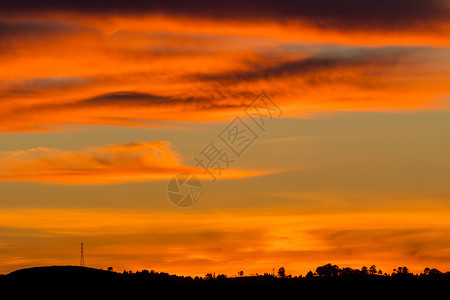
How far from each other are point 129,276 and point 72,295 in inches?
602

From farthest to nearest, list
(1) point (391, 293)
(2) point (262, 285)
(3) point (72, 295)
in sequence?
(2) point (262, 285) < (1) point (391, 293) < (3) point (72, 295)

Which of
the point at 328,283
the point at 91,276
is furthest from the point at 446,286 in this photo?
the point at 91,276

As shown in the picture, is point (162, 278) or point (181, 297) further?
point (162, 278)

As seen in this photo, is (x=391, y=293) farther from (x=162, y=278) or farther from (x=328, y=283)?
(x=162, y=278)

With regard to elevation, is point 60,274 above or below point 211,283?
below

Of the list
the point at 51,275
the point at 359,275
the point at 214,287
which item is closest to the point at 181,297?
the point at 214,287

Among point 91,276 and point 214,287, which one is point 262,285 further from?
point 91,276

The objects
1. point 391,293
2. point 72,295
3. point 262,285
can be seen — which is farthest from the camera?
point 262,285

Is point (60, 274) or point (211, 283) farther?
point (211, 283)

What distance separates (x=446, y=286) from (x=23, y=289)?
68.1 metres

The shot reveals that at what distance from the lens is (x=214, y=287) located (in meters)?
146

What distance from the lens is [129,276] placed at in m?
143

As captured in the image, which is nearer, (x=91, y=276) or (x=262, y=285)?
(x=91, y=276)

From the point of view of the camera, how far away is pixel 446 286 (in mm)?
144625
